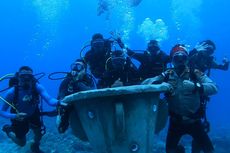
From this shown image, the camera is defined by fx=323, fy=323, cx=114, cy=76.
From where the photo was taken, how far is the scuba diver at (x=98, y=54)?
7.60 metres

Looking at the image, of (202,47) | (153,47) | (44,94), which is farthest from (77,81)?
(202,47)

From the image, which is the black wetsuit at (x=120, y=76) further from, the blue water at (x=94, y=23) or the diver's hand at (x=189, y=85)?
the blue water at (x=94, y=23)

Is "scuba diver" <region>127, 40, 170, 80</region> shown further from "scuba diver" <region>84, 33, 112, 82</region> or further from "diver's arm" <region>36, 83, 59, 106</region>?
"diver's arm" <region>36, 83, 59, 106</region>

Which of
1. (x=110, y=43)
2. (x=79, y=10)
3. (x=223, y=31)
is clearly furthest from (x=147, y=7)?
(x=110, y=43)

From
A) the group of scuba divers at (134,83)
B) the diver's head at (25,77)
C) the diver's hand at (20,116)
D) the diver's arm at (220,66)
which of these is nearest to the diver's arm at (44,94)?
the group of scuba divers at (134,83)

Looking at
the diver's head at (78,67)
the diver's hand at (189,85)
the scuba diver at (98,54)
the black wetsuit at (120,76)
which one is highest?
the scuba diver at (98,54)

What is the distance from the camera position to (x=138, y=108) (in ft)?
14.3

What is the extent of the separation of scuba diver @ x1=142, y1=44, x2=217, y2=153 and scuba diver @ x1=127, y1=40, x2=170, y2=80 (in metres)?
Answer: 1.56

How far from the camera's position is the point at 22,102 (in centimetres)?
673

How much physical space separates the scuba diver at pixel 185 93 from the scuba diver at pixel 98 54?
2259 mm

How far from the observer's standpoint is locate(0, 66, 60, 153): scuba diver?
6.54 metres

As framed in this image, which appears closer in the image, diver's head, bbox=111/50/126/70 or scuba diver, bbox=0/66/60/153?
diver's head, bbox=111/50/126/70

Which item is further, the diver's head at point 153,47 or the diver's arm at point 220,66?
the diver's head at point 153,47

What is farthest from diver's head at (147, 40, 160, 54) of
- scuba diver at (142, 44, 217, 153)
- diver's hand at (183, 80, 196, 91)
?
diver's hand at (183, 80, 196, 91)
